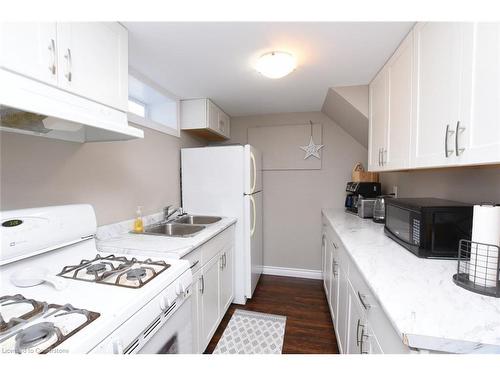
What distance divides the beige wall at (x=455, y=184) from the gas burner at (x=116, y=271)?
170 centimetres

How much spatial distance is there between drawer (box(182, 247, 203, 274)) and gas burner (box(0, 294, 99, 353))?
67 cm

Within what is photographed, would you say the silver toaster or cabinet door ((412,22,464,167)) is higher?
cabinet door ((412,22,464,167))

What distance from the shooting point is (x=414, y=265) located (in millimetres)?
1071

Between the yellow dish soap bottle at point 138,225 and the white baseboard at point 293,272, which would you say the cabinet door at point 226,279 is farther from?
the white baseboard at point 293,272

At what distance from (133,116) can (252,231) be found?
1582 mm

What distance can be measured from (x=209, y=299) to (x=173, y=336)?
0.74 m

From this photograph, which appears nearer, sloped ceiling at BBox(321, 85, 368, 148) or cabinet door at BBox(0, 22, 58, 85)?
cabinet door at BBox(0, 22, 58, 85)

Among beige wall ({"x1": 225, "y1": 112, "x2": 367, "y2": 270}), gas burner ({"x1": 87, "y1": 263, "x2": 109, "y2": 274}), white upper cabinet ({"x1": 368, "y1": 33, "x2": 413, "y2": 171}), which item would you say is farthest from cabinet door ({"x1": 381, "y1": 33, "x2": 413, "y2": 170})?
gas burner ({"x1": 87, "y1": 263, "x2": 109, "y2": 274})

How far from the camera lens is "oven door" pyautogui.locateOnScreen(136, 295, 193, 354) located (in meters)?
0.87

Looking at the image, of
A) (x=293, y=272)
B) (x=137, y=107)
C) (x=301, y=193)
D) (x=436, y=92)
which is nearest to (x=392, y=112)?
(x=436, y=92)

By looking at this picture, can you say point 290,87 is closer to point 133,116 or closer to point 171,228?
point 133,116

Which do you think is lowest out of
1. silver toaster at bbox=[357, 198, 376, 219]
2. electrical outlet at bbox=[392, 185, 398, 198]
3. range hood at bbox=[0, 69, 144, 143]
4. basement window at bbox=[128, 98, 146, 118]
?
silver toaster at bbox=[357, 198, 376, 219]

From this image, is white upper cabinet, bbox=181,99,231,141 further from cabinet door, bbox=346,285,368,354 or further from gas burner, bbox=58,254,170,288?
cabinet door, bbox=346,285,368,354

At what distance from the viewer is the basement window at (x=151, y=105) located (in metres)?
1.86
